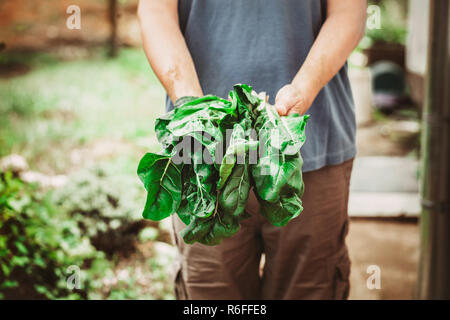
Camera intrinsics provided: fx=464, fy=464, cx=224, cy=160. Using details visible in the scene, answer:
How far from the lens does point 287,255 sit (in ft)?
6.45

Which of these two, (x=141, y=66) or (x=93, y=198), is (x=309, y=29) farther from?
(x=141, y=66)

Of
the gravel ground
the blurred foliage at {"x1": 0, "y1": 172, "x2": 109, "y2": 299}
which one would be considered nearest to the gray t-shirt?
the blurred foliage at {"x1": 0, "y1": 172, "x2": 109, "y2": 299}

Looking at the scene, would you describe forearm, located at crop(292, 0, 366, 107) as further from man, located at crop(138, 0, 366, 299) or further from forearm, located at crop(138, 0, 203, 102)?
forearm, located at crop(138, 0, 203, 102)

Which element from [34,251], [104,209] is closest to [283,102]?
[34,251]

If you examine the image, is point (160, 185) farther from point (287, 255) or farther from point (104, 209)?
Result: point (104, 209)

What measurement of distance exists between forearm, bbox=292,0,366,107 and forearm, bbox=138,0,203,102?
386mm

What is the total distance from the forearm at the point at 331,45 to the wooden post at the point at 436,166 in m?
0.73

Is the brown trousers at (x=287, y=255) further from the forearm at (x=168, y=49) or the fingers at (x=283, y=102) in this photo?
the forearm at (x=168, y=49)

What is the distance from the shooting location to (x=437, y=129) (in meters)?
2.42

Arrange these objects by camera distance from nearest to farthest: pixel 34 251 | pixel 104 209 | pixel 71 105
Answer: pixel 34 251
pixel 104 209
pixel 71 105

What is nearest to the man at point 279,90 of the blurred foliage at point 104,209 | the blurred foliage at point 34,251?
the blurred foliage at point 34,251

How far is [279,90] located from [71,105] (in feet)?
15.4
